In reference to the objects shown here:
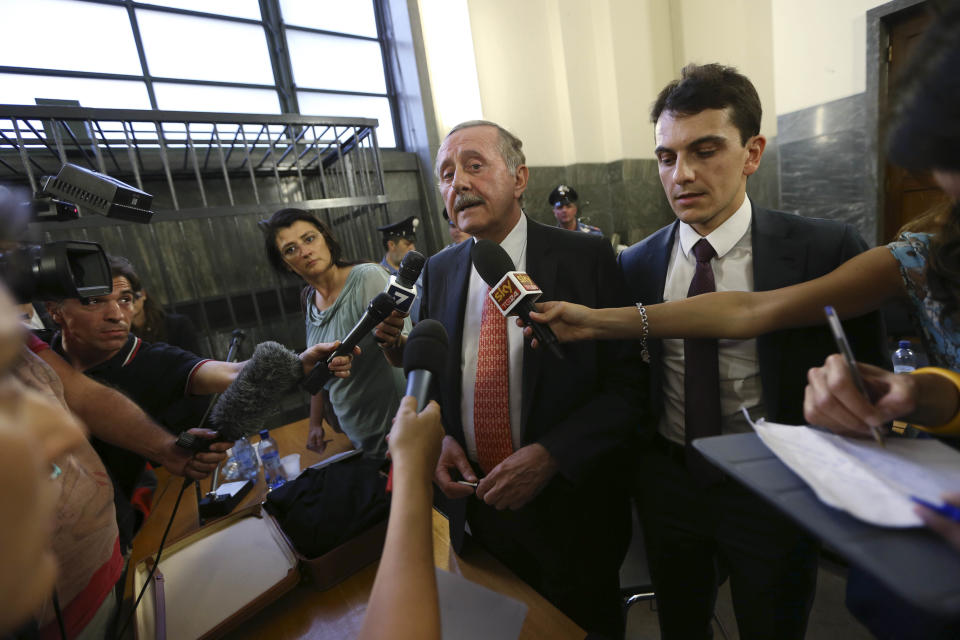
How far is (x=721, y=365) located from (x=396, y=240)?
3243 mm

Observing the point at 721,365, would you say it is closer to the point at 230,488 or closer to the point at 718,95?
the point at 718,95

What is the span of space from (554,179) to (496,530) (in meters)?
5.04

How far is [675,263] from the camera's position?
1427mm

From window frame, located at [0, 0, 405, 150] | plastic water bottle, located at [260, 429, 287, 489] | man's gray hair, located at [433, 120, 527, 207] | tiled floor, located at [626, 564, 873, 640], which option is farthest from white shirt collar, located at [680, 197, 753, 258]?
window frame, located at [0, 0, 405, 150]

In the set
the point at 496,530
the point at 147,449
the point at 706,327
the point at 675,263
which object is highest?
the point at 675,263

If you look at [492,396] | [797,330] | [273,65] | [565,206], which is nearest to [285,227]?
[492,396]

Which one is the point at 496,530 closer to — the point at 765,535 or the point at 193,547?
the point at 765,535

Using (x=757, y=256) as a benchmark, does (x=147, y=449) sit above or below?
below

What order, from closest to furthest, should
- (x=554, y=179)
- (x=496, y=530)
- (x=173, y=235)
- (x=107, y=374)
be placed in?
1. (x=496, y=530)
2. (x=107, y=374)
3. (x=173, y=235)
4. (x=554, y=179)

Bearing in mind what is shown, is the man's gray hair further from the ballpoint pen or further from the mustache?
the ballpoint pen

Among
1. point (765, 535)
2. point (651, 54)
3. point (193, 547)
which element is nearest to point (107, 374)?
point (193, 547)

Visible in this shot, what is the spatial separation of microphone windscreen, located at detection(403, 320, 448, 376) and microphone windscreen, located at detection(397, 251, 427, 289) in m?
0.36

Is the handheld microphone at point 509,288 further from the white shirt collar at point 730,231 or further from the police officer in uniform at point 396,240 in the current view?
the police officer in uniform at point 396,240

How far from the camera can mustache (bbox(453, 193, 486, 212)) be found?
4.67ft
